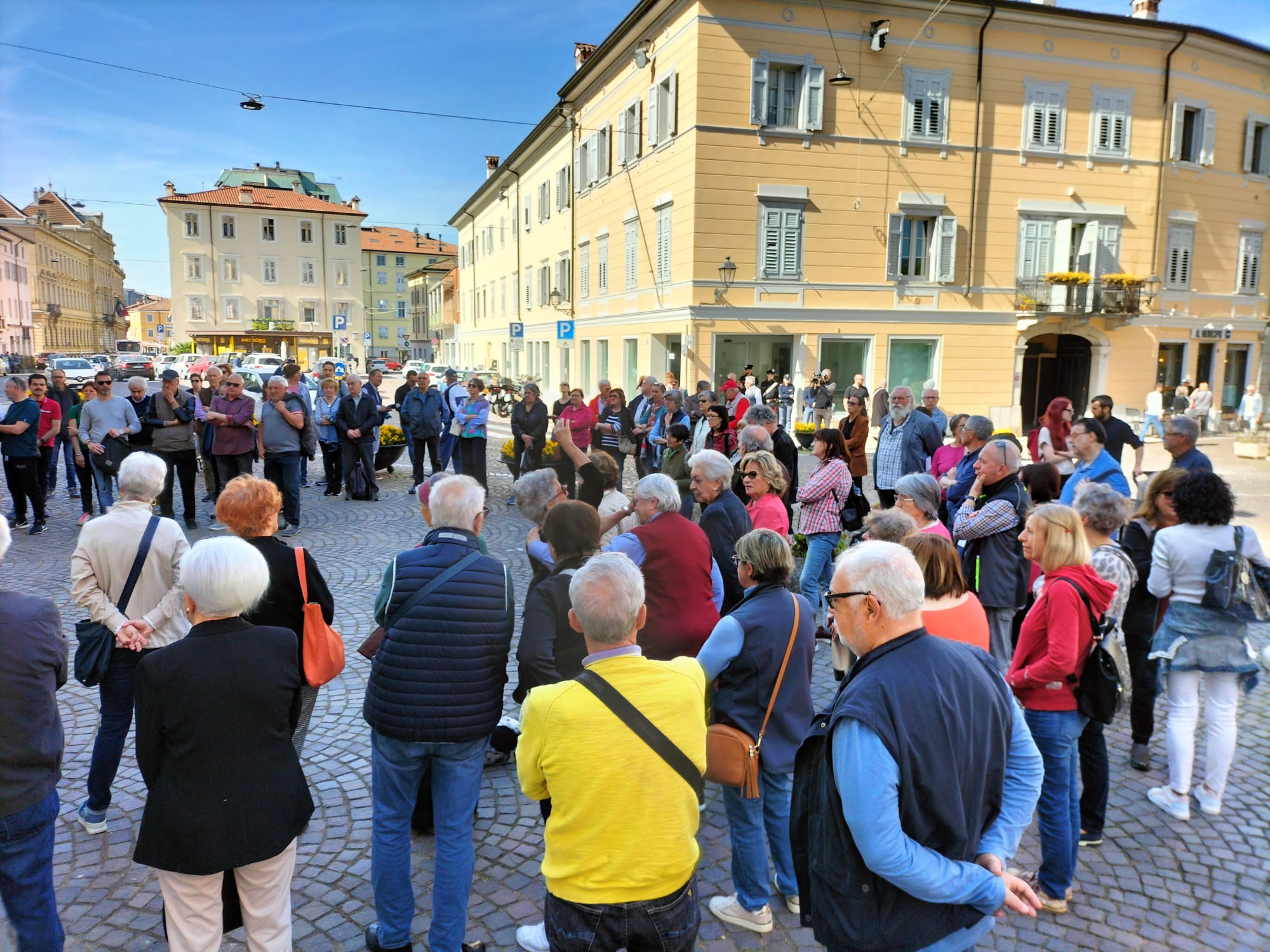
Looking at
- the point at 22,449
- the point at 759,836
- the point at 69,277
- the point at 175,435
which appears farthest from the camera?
the point at 69,277

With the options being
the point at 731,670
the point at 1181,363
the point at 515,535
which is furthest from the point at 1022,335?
the point at 731,670

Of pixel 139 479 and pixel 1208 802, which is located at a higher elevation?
pixel 139 479

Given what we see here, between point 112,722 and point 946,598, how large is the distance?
12.9 feet

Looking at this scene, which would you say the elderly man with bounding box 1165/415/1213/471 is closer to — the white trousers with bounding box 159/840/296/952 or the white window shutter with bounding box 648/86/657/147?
the white trousers with bounding box 159/840/296/952

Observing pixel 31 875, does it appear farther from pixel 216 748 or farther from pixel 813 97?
pixel 813 97

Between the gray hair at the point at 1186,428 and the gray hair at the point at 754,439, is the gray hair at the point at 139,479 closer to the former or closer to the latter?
the gray hair at the point at 754,439

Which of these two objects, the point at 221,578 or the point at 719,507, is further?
the point at 719,507

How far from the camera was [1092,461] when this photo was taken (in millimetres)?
6082

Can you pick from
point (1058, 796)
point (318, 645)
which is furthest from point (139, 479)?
point (1058, 796)

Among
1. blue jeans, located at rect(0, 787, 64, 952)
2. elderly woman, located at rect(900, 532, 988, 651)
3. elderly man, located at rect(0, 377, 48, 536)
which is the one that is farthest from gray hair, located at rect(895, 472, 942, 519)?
elderly man, located at rect(0, 377, 48, 536)

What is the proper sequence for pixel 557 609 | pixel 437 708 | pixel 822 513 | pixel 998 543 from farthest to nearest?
1. pixel 822 513
2. pixel 998 543
3. pixel 557 609
4. pixel 437 708

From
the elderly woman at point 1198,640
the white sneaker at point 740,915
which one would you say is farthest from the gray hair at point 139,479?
the elderly woman at point 1198,640

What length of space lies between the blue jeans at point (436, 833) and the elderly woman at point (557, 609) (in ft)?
1.35

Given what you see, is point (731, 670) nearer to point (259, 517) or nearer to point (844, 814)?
point (844, 814)
